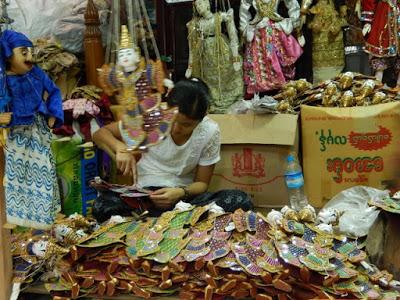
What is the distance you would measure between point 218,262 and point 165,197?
0.47 m

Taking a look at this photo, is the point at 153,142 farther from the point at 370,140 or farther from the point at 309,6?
the point at 309,6

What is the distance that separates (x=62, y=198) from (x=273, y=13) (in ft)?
5.42

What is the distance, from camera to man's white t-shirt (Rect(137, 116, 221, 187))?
2291 millimetres

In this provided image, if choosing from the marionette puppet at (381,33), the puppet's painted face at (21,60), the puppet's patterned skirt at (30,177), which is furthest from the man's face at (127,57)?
the marionette puppet at (381,33)

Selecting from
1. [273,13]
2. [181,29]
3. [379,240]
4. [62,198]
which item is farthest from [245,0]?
[379,240]

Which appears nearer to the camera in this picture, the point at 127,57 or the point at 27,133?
the point at 127,57

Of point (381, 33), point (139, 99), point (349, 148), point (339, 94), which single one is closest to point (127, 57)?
point (139, 99)

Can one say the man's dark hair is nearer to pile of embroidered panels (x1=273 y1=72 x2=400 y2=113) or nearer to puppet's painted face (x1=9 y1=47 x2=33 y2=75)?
puppet's painted face (x1=9 y1=47 x2=33 y2=75)

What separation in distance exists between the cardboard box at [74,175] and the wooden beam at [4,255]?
0.98m

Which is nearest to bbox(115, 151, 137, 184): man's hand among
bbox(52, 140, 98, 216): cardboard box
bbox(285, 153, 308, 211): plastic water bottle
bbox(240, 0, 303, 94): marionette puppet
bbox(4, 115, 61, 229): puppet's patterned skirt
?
bbox(4, 115, 61, 229): puppet's patterned skirt

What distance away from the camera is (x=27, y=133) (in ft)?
6.74

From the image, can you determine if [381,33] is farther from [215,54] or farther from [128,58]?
[128,58]

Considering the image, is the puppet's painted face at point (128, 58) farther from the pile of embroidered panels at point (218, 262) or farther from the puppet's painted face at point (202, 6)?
the puppet's painted face at point (202, 6)

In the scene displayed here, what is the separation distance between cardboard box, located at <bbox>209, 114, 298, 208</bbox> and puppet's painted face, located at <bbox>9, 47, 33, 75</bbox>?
111 centimetres
